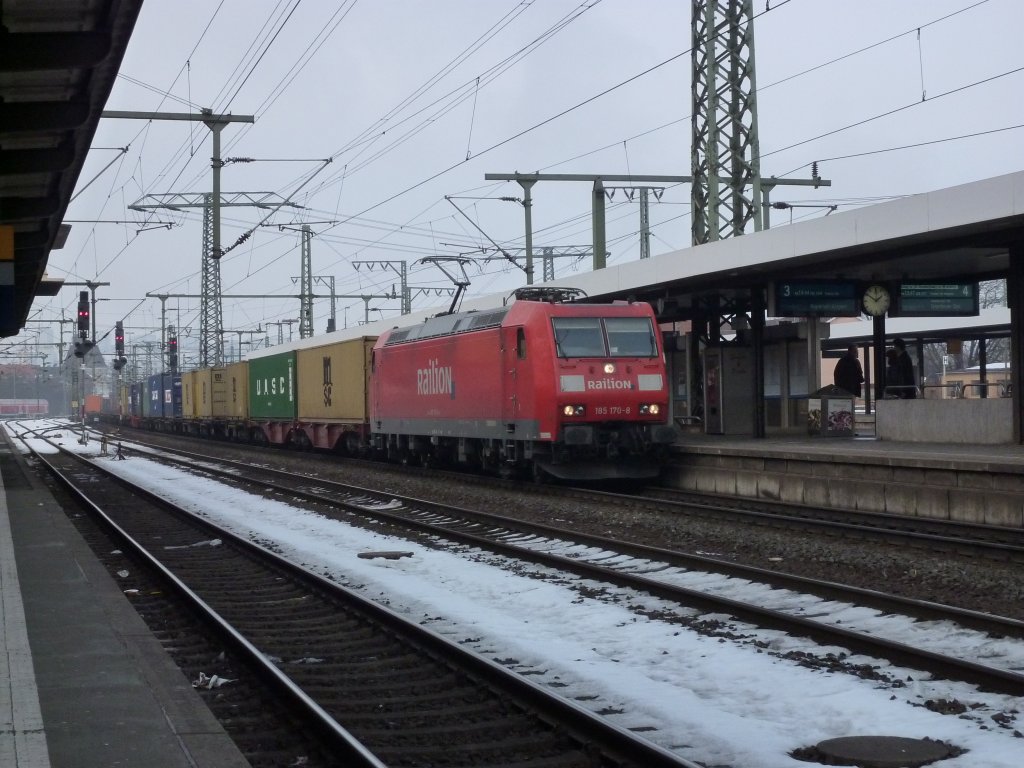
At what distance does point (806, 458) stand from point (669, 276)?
4781 mm

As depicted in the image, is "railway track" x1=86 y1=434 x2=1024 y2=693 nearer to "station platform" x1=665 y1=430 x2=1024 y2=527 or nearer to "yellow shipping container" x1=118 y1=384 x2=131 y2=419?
"station platform" x1=665 y1=430 x2=1024 y2=527

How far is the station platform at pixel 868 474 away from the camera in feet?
46.1

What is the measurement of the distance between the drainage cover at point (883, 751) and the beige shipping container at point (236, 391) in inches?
1481

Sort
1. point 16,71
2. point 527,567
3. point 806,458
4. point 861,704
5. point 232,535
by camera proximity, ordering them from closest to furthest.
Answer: point 861,704 < point 16,71 < point 527,567 < point 232,535 < point 806,458

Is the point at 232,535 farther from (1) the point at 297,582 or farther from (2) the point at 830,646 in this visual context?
(2) the point at 830,646

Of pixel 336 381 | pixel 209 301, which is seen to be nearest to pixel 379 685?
pixel 336 381

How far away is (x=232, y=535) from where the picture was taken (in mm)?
14164

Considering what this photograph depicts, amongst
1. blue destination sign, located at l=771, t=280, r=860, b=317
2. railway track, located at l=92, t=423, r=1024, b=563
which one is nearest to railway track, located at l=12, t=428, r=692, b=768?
railway track, located at l=92, t=423, r=1024, b=563

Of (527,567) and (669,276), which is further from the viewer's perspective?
(669,276)

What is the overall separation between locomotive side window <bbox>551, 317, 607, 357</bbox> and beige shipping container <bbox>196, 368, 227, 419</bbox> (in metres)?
29.5

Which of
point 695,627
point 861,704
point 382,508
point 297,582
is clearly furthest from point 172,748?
point 382,508

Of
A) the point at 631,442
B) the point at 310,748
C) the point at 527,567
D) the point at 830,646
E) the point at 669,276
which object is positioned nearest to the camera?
the point at 310,748

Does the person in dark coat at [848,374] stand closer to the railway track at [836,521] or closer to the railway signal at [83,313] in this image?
the railway track at [836,521]

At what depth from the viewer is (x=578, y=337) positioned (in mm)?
18438
